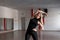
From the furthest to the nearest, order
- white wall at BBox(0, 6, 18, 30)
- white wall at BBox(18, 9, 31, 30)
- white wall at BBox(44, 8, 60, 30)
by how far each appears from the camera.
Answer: white wall at BBox(18, 9, 31, 30)
white wall at BBox(44, 8, 60, 30)
white wall at BBox(0, 6, 18, 30)

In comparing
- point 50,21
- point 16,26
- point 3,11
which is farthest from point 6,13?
point 50,21

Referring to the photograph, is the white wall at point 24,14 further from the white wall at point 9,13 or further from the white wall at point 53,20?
the white wall at point 53,20

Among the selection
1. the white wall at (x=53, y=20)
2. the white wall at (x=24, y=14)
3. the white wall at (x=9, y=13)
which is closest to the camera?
the white wall at (x=9, y=13)

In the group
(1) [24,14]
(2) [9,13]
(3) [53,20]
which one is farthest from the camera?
(1) [24,14]

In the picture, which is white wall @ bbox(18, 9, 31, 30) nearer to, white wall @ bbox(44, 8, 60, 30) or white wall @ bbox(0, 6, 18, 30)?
white wall @ bbox(0, 6, 18, 30)

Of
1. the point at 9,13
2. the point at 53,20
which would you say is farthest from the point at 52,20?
the point at 9,13

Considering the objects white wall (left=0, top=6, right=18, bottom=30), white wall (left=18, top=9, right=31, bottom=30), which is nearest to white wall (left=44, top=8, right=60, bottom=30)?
white wall (left=18, top=9, right=31, bottom=30)

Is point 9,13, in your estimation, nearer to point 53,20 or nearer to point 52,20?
point 52,20

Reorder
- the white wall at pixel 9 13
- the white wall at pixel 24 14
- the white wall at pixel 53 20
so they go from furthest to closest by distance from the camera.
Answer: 1. the white wall at pixel 24 14
2. the white wall at pixel 53 20
3. the white wall at pixel 9 13

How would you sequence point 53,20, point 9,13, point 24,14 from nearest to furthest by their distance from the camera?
1. point 9,13
2. point 53,20
3. point 24,14

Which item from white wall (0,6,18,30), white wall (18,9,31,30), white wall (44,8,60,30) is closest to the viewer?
white wall (0,6,18,30)

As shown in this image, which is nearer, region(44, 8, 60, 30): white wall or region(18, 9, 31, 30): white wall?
region(44, 8, 60, 30): white wall

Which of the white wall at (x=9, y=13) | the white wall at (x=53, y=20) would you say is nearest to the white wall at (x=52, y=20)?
the white wall at (x=53, y=20)

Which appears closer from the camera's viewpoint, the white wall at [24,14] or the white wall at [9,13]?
the white wall at [9,13]
